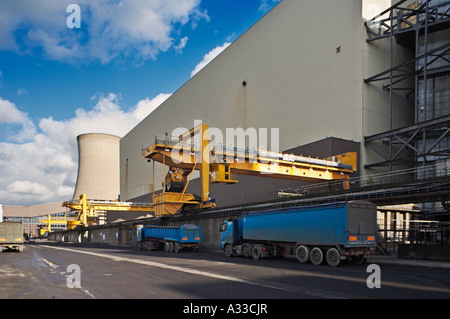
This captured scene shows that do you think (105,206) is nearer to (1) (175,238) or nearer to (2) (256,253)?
(1) (175,238)

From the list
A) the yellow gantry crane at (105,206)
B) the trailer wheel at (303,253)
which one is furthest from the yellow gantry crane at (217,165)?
the yellow gantry crane at (105,206)

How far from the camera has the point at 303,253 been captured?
765 inches

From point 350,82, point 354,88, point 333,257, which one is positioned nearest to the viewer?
point 333,257

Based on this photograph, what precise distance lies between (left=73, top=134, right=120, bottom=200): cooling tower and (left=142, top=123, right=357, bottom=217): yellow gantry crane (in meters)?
49.1

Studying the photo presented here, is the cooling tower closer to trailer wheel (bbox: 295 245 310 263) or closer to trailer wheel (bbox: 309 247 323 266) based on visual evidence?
trailer wheel (bbox: 295 245 310 263)

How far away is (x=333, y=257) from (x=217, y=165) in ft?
49.9

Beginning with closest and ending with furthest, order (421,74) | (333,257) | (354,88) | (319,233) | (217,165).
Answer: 1. (333,257)
2. (319,233)
3. (217,165)
4. (354,88)
5. (421,74)

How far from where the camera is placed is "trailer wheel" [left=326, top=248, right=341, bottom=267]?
689 inches

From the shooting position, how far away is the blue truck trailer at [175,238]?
31.9 meters

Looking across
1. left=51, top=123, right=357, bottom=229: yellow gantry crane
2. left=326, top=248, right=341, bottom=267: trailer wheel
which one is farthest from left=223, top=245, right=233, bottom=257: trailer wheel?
left=326, top=248, right=341, bottom=267: trailer wheel

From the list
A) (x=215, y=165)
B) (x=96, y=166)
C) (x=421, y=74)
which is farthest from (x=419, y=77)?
(x=96, y=166)

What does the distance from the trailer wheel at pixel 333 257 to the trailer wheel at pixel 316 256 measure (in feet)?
1.27

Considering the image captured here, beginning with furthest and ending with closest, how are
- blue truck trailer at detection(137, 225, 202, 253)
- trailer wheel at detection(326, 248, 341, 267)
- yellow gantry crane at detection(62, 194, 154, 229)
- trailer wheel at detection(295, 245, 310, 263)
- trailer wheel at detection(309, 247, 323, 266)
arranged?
yellow gantry crane at detection(62, 194, 154, 229)
blue truck trailer at detection(137, 225, 202, 253)
trailer wheel at detection(295, 245, 310, 263)
trailer wheel at detection(309, 247, 323, 266)
trailer wheel at detection(326, 248, 341, 267)
